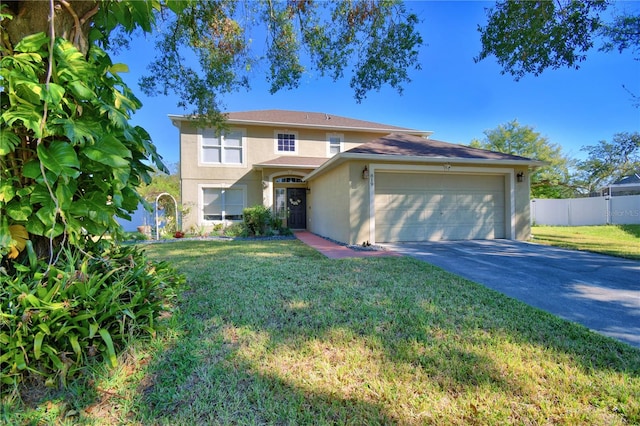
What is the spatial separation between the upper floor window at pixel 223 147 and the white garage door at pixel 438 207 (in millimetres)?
8189

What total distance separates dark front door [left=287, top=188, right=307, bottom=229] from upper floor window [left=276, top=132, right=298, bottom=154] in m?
2.10

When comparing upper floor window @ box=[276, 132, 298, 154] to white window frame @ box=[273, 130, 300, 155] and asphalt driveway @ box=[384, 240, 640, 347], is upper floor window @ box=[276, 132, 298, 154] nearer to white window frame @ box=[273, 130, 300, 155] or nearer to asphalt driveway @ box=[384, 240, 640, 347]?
white window frame @ box=[273, 130, 300, 155]

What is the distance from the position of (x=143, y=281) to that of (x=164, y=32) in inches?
271

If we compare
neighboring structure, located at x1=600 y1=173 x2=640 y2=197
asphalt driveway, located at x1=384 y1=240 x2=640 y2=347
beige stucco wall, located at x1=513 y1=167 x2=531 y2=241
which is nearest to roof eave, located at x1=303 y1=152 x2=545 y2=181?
beige stucco wall, located at x1=513 y1=167 x2=531 y2=241

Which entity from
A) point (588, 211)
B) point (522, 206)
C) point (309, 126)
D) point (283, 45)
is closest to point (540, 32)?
point (283, 45)

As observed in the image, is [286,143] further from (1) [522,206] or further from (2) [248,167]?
(1) [522,206]

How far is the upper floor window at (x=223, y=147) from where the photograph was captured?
44.9 feet

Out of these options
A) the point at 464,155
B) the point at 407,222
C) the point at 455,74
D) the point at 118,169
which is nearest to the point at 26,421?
the point at 118,169

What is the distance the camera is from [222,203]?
1417 cm

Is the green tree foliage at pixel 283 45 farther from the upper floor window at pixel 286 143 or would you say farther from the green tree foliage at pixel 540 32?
the upper floor window at pixel 286 143

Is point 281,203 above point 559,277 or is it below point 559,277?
above

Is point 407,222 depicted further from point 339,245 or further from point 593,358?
point 593,358

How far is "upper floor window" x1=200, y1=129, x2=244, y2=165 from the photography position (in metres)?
13.7

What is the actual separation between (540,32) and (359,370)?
22.8ft
